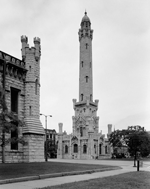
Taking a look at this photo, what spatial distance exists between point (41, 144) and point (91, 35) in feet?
214

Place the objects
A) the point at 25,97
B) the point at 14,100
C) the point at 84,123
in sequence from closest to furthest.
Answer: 1. the point at 14,100
2. the point at 25,97
3. the point at 84,123

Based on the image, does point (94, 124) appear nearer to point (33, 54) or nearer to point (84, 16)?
point (84, 16)

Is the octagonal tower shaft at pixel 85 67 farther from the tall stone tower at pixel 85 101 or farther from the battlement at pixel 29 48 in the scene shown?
the battlement at pixel 29 48

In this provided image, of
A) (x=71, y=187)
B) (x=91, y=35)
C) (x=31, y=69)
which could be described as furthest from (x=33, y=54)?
(x=91, y=35)

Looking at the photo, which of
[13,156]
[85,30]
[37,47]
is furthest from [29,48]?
[85,30]

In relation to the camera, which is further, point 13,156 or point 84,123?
point 84,123

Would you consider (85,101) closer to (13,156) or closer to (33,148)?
(33,148)

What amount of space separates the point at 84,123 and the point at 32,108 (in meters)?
53.2

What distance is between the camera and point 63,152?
8569cm

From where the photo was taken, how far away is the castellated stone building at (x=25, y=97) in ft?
99.5

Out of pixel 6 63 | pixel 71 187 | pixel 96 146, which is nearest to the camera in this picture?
pixel 71 187

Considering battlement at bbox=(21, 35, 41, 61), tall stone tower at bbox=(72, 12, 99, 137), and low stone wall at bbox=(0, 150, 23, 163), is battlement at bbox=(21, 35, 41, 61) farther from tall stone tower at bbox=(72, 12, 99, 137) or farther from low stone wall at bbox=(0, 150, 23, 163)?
tall stone tower at bbox=(72, 12, 99, 137)

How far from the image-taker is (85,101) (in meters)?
84.8

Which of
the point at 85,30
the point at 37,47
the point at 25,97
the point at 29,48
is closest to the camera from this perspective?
the point at 25,97
